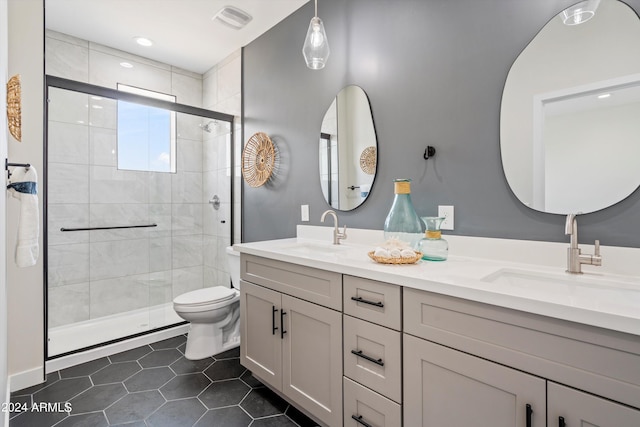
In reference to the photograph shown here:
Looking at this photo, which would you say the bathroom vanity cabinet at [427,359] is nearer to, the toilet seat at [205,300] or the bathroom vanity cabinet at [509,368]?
the bathroom vanity cabinet at [509,368]

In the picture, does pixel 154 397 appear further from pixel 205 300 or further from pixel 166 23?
pixel 166 23

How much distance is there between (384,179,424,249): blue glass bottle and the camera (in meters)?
1.53

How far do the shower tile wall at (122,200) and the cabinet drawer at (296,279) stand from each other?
4.53ft

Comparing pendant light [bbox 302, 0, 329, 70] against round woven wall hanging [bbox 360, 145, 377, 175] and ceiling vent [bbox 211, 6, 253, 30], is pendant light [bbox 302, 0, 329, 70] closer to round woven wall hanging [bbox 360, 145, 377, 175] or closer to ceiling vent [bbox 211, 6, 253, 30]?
round woven wall hanging [bbox 360, 145, 377, 175]

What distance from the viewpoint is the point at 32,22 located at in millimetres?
1935

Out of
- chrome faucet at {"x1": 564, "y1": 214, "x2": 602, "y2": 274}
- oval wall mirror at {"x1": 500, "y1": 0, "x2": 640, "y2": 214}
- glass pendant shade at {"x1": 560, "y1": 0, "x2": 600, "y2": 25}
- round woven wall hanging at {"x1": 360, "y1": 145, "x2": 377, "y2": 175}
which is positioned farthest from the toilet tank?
glass pendant shade at {"x1": 560, "y1": 0, "x2": 600, "y2": 25}

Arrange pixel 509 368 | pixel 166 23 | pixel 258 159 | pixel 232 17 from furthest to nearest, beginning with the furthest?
pixel 258 159 < pixel 166 23 < pixel 232 17 < pixel 509 368

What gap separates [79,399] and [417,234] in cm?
211

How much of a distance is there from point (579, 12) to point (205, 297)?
2598 millimetres

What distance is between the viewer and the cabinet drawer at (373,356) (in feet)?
3.80

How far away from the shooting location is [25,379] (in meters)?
1.94

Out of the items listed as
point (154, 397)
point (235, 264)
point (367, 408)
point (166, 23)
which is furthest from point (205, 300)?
point (166, 23)

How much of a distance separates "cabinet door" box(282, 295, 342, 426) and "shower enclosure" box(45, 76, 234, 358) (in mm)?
1659

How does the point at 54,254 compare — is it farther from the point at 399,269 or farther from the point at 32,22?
the point at 399,269
